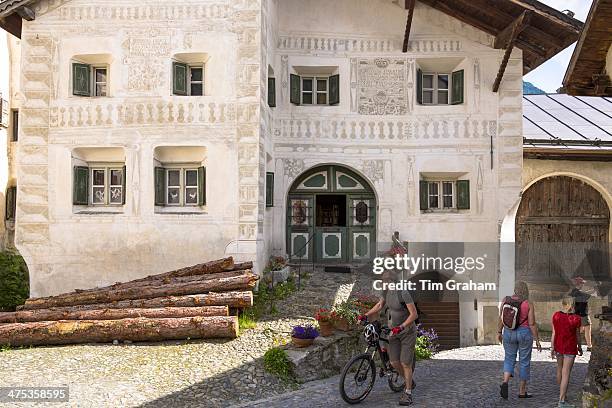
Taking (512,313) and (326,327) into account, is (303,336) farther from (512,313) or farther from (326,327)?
(512,313)

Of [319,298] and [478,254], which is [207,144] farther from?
[478,254]

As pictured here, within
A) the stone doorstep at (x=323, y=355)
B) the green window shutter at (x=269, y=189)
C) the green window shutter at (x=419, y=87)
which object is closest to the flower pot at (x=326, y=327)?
the stone doorstep at (x=323, y=355)

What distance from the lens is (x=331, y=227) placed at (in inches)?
662

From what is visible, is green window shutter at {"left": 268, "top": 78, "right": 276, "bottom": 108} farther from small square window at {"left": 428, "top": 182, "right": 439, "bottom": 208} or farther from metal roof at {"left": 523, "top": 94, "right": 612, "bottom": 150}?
metal roof at {"left": 523, "top": 94, "right": 612, "bottom": 150}

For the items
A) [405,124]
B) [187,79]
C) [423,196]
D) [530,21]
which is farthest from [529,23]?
[187,79]

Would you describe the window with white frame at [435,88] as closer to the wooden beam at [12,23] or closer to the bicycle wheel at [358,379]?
the bicycle wheel at [358,379]

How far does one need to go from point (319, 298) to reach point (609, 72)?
25.1ft

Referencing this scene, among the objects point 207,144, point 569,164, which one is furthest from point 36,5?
point 569,164

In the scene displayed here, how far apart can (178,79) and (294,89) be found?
341cm

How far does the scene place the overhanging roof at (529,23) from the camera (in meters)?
13.7

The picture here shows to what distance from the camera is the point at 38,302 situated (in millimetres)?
12750

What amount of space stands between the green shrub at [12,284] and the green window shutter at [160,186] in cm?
482

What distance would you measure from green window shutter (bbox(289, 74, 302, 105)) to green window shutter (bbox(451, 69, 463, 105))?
4233mm

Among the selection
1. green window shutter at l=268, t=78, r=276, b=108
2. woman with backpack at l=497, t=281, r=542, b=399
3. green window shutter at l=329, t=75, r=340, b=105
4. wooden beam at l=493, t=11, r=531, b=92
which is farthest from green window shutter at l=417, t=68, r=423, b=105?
woman with backpack at l=497, t=281, r=542, b=399
